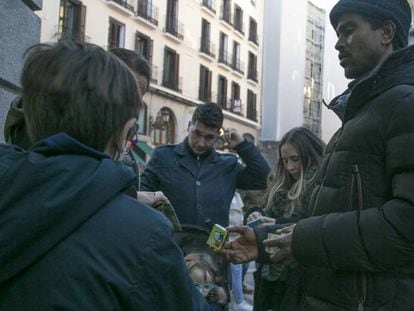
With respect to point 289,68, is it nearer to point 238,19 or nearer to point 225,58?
point 238,19

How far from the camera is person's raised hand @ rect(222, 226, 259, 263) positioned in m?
2.56

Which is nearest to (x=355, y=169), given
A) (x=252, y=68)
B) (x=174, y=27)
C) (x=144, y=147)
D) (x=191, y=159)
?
(x=191, y=159)

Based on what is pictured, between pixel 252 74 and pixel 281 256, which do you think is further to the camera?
pixel 252 74

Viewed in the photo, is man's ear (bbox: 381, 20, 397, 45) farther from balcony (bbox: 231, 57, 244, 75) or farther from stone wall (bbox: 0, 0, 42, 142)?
balcony (bbox: 231, 57, 244, 75)

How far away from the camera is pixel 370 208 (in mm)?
1969

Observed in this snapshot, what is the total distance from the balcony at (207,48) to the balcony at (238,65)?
8.75ft

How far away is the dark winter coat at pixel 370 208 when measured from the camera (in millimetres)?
1888

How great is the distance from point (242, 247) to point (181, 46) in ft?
85.4

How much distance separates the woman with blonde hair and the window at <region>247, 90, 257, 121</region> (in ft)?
105

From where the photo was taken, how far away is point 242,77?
114 ft

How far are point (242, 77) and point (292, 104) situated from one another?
653cm

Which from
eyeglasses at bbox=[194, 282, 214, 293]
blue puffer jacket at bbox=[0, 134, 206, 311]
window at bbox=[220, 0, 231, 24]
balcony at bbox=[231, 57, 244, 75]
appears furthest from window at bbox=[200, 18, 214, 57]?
blue puffer jacket at bbox=[0, 134, 206, 311]

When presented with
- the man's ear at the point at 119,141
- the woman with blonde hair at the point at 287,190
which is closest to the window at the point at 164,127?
the woman with blonde hair at the point at 287,190

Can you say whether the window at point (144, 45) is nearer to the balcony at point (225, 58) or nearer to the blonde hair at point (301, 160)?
the balcony at point (225, 58)
